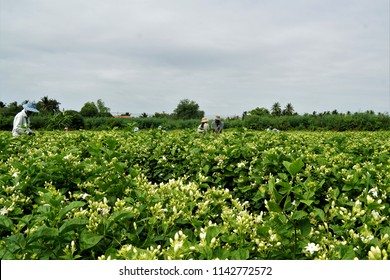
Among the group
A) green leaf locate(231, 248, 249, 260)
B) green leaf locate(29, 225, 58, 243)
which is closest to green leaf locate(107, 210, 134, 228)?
green leaf locate(29, 225, 58, 243)

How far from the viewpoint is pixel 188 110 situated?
350 feet

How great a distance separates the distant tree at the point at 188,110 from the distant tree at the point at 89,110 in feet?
79.6

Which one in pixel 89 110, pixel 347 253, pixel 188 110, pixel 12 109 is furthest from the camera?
pixel 188 110

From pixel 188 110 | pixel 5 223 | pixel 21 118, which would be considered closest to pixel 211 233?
pixel 5 223

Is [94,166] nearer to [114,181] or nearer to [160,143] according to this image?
[114,181]

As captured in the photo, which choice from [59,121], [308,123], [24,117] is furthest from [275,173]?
[308,123]

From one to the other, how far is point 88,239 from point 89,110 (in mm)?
92219

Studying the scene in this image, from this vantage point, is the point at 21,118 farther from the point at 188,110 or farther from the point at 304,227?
the point at 188,110

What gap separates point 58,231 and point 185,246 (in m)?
0.68

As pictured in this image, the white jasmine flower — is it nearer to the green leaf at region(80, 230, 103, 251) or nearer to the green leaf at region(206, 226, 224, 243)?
the green leaf at region(206, 226, 224, 243)

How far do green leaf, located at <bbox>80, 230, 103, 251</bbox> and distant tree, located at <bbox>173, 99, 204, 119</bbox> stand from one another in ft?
339

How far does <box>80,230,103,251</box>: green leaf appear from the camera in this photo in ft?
6.27

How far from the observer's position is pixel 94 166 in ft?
10.6

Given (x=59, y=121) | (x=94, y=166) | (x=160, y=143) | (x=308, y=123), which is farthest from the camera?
(x=308, y=123)
